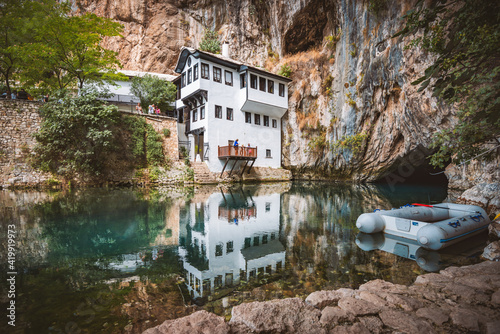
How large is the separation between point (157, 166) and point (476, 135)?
21116 millimetres

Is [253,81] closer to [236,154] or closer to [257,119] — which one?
[257,119]

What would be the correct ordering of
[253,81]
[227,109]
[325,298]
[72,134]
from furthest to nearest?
[253,81], [227,109], [72,134], [325,298]

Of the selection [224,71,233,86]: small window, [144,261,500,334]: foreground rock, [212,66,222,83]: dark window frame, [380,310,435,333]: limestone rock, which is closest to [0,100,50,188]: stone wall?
[212,66,222,83]: dark window frame

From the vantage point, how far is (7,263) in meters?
5.23

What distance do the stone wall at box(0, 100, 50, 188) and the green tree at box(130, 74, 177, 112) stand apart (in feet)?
28.3

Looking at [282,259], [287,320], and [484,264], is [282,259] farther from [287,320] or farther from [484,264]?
[484,264]

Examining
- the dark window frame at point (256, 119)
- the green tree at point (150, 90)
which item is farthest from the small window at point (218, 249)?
the green tree at point (150, 90)

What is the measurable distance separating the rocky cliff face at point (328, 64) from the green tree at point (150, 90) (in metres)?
10.8

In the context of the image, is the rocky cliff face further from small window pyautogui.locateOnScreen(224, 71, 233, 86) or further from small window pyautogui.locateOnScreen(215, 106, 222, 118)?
small window pyautogui.locateOnScreen(215, 106, 222, 118)

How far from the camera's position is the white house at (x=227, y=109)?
80.1 ft

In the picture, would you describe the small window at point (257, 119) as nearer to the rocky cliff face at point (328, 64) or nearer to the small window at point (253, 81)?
the small window at point (253, 81)

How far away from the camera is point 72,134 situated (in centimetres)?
1869

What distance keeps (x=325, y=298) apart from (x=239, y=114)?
80.1 feet

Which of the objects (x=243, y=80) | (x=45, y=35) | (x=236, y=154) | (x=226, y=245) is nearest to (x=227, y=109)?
(x=243, y=80)
